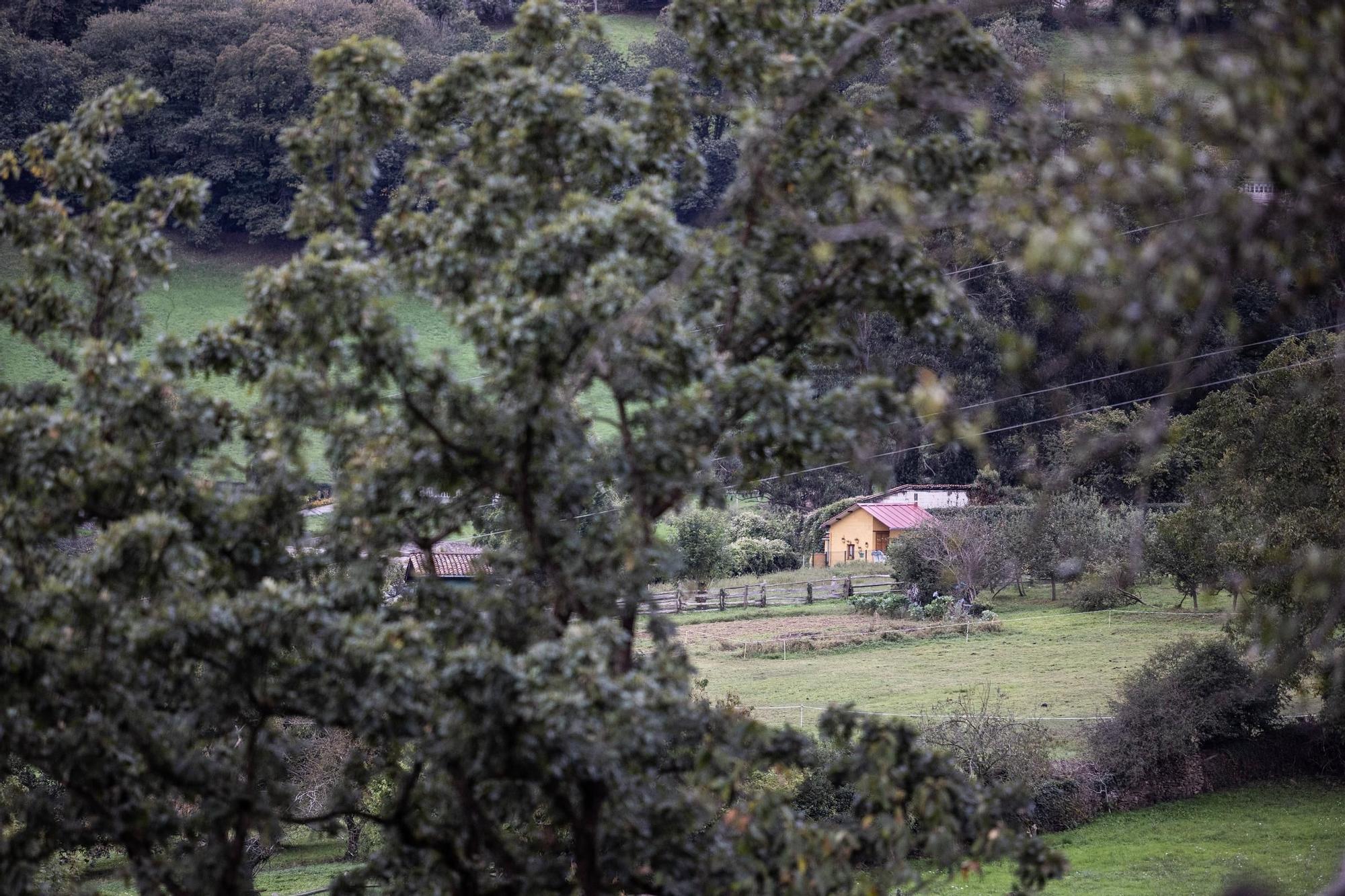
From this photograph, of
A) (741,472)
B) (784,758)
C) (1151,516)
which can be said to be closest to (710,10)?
(741,472)

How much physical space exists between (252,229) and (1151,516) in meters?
45.5

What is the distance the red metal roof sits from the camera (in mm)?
47844

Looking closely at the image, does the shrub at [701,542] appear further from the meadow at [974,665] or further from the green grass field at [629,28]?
the green grass field at [629,28]

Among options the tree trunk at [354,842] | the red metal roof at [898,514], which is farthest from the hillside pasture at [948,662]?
the red metal roof at [898,514]

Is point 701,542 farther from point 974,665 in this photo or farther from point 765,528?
point 974,665

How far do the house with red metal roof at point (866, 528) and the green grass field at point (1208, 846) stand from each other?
950 inches

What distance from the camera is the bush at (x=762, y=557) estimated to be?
5062cm

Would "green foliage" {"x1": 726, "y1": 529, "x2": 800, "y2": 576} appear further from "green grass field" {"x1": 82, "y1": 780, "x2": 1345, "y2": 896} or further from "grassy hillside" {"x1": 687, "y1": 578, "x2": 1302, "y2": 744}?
"green grass field" {"x1": 82, "y1": 780, "x2": 1345, "y2": 896}

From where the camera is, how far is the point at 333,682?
634 cm

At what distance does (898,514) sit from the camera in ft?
161

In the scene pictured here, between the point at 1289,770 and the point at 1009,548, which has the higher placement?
the point at 1009,548

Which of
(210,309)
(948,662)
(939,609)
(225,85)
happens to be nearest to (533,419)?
(948,662)

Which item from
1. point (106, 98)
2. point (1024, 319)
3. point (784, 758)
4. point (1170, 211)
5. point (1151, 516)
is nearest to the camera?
point (1170, 211)

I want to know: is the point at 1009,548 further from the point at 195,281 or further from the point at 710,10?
the point at 195,281
